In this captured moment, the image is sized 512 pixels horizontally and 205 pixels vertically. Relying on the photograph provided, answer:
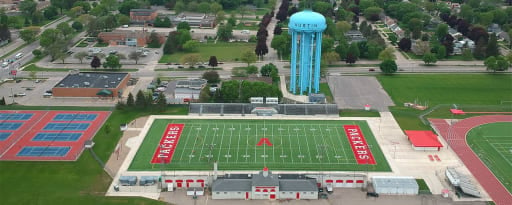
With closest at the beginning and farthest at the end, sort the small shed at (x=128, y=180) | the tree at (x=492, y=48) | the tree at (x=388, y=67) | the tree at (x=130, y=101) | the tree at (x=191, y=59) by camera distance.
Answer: the small shed at (x=128, y=180)
the tree at (x=130, y=101)
the tree at (x=388, y=67)
the tree at (x=191, y=59)
the tree at (x=492, y=48)

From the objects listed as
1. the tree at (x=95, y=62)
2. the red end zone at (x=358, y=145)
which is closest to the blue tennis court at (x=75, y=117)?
the tree at (x=95, y=62)

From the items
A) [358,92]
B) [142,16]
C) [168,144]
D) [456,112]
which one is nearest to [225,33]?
[142,16]

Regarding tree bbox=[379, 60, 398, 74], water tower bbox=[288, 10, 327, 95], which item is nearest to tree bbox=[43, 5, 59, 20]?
water tower bbox=[288, 10, 327, 95]

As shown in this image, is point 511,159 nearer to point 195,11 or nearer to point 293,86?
point 293,86

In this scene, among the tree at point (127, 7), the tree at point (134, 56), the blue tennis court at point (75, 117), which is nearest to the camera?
the blue tennis court at point (75, 117)

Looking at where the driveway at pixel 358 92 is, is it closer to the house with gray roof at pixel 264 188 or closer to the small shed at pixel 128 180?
the house with gray roof at pixel 264 188

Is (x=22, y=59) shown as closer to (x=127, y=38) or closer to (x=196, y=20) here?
(x=127, y=38)
